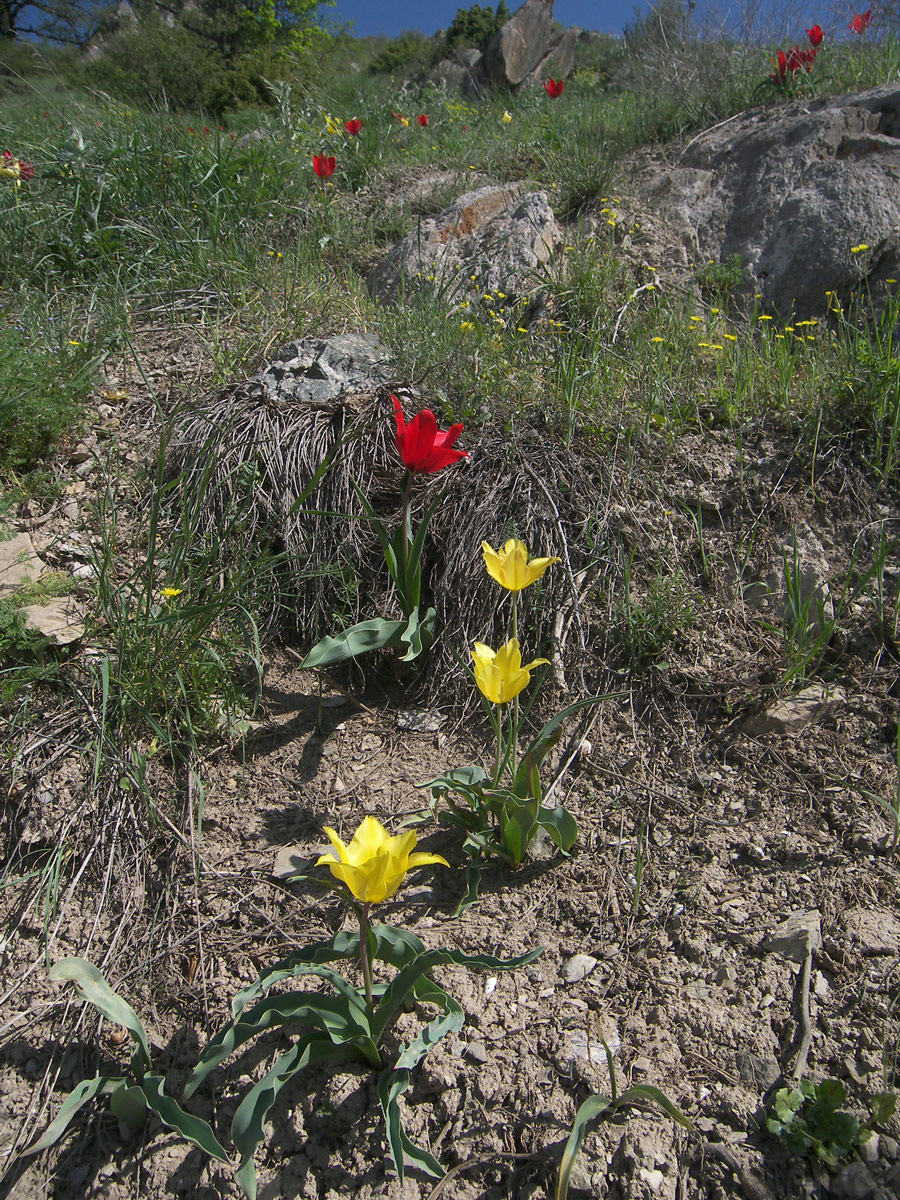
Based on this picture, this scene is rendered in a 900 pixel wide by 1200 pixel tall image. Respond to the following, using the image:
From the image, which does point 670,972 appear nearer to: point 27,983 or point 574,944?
point 574,944

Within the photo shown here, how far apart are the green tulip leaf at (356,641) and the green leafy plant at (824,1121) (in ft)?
4.33

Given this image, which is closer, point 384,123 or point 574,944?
point 574,944

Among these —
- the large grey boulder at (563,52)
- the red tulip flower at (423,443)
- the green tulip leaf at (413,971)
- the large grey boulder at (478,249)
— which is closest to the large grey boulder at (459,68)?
the large grey boulder at (563,52)

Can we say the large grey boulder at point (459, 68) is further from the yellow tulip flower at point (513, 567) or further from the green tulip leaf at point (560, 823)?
the green tulip leaf at point (560, 823)

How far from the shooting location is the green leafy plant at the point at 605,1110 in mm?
1201

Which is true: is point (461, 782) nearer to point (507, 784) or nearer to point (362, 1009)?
point (507, 784)

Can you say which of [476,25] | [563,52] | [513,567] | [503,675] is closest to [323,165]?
[513,567]

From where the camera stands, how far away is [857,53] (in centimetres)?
498

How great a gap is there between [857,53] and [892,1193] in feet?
20.7

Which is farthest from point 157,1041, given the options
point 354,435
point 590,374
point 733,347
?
point 733,347

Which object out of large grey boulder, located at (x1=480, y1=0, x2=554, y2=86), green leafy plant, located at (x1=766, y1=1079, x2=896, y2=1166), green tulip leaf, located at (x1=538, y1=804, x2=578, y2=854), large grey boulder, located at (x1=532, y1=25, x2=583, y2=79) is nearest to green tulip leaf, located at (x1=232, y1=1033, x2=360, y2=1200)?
green tulip leaf, located at (x1=538, y1=804, x2=578, y2=854)

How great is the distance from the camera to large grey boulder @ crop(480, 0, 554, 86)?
14.3 meters

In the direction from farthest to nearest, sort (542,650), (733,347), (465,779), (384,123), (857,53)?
(384,123), (857,53), (733,347), (542,650), (465,779)

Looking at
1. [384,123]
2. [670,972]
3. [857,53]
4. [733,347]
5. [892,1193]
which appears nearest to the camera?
[892,1193]
